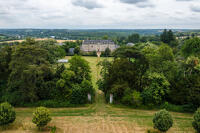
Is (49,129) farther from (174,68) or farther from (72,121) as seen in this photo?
(174,68)

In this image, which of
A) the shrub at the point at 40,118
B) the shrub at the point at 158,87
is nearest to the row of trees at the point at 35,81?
the shrub at the point at 40,118

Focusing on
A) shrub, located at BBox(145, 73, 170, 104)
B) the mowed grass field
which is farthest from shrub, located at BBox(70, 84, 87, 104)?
shrub, located at BBox(145, 73, 170, 104)

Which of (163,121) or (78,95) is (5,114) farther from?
(163,121)

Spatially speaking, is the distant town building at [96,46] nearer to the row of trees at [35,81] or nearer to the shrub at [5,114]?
the row of trees at [35,81]

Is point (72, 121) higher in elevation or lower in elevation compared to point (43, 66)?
lower

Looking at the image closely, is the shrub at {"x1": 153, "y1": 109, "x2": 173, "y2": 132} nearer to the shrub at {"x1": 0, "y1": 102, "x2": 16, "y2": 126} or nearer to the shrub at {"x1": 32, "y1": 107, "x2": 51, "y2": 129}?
the shrub at {"x1": 32, "y1": 107, "x2": 51, "y2": 129}

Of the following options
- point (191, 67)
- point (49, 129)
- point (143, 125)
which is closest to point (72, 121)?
point (49, 129)
